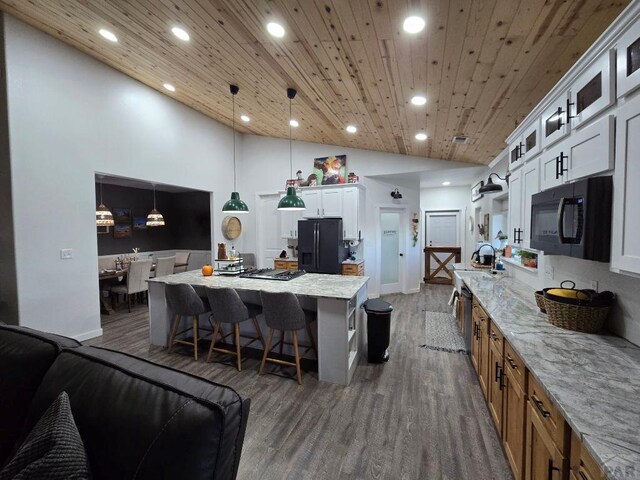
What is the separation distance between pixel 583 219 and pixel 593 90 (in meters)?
0.70

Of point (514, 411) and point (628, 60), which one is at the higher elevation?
point (628, 60)

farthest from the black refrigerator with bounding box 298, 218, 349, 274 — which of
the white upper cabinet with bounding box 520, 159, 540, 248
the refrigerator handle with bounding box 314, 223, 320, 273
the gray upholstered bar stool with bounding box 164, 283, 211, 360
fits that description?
the white upper cabinet with bounding box 520, 159, 540, 248

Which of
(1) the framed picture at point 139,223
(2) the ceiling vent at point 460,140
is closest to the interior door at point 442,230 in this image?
(2) the ceiling vent at point 460,140

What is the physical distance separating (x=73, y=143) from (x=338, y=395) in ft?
14.5

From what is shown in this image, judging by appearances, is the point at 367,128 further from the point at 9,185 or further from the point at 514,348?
the point at 9,185

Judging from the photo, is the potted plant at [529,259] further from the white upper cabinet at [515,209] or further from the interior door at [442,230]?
the interior door at [442,230]

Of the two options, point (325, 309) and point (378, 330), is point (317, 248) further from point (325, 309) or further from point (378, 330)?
point (325, 309)

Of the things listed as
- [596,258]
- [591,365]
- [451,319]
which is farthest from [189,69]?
[451,319]

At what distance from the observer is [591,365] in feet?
4.31

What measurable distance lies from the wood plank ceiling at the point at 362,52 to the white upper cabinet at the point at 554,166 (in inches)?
25.6

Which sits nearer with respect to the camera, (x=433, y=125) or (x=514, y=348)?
(x=514, y=348)

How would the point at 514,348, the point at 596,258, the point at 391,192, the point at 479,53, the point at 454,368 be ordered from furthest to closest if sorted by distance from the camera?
1. the point at 391,192
2. the point at 454,368
3. the point at 479,53
4. the point at 514,348
5. the point at 596,258

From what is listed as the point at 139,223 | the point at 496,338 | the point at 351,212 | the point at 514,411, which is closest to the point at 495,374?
the point at 496,338

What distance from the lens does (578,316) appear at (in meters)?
1.67
